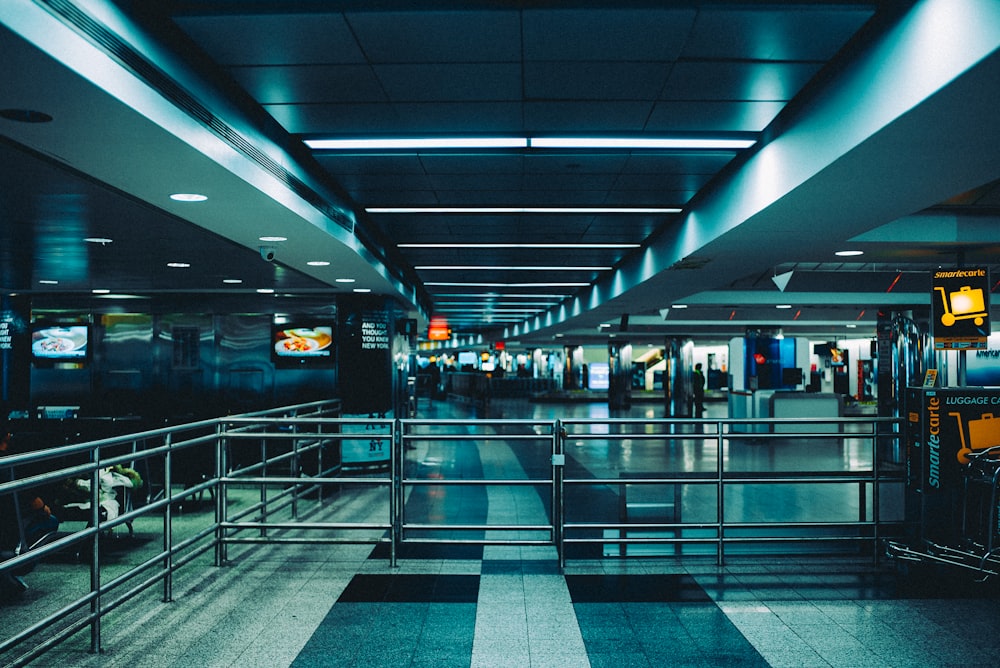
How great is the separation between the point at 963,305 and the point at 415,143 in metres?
6.23

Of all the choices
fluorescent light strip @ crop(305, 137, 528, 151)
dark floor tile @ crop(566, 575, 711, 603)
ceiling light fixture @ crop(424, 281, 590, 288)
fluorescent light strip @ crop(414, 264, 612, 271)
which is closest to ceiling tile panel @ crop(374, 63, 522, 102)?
fluorescent light strip @ crop(305, 137, 528, 151)

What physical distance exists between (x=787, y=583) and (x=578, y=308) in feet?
37.8

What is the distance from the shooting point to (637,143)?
518 centimetres

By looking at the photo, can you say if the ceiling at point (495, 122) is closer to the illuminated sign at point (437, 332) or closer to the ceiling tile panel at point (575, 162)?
the ceiling tile panel at point (575, 162)

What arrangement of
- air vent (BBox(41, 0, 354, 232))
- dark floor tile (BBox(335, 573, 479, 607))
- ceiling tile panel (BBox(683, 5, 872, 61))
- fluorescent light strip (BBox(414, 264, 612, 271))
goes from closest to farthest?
1. air vent (BBox(41, 0, 354, 232))
2. ceiling tile panel (BBox(683, 5, 872, 61))
3. dark floor tile (BBox(335, 573, 479, 607))
4. fluorescent light strip (BBox(414, 264, 612, 271))

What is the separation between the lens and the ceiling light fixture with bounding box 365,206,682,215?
289 inches

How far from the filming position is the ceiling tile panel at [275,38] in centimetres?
333

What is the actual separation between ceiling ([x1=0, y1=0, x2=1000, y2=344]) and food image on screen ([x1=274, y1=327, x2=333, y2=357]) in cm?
368

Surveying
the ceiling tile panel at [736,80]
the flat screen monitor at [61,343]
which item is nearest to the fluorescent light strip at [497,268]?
the flat screen monitor at [61,343]

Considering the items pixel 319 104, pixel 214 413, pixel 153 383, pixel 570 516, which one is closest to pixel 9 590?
pixel 319 104

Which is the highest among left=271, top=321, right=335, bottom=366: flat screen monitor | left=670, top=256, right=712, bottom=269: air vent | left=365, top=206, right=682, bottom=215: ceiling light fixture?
left=365, top=206, right=682, bottom=215: ceiling light fixture

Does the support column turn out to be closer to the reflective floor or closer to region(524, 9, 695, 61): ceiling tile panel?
the reflective floor

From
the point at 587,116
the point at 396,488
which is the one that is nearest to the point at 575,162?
the point at 587,116

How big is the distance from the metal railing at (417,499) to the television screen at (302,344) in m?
1.30
